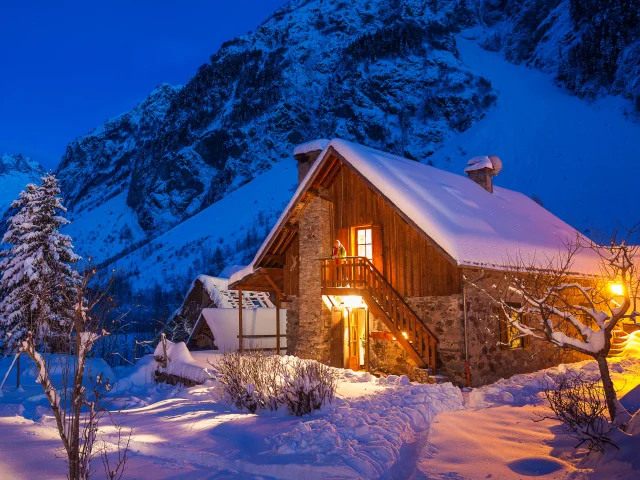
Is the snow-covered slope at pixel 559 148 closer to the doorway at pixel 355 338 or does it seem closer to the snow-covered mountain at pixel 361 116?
the snow-covered mountain at pixel 361 116

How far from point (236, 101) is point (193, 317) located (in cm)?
9771

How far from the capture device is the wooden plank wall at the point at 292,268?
17547 millimetres

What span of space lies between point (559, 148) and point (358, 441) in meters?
58.1

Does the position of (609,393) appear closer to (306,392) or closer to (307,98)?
(306,392)

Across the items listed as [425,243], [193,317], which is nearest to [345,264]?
[425,243]

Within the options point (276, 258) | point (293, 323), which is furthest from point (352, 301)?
point (276, 258)

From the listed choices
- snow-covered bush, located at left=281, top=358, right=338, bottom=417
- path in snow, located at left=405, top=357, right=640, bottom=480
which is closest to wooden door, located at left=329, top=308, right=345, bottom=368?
path in snow, located at left=405, top=357, right=640, bottom=480

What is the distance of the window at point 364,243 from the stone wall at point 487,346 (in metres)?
3.40

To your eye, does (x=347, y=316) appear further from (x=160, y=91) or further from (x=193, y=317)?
(x=160, y=91)

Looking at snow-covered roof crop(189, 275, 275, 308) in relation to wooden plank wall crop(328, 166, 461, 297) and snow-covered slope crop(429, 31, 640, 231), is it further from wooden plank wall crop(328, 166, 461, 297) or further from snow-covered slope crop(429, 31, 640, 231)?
snow-covered slope crop(429, 31, 640, 231)

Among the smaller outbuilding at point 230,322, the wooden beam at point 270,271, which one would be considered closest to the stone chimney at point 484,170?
the wooden beam at point 270,271

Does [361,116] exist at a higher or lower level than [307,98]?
lower

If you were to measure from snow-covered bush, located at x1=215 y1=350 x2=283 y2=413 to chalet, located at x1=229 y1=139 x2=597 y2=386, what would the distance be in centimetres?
381

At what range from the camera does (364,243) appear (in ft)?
52.2
